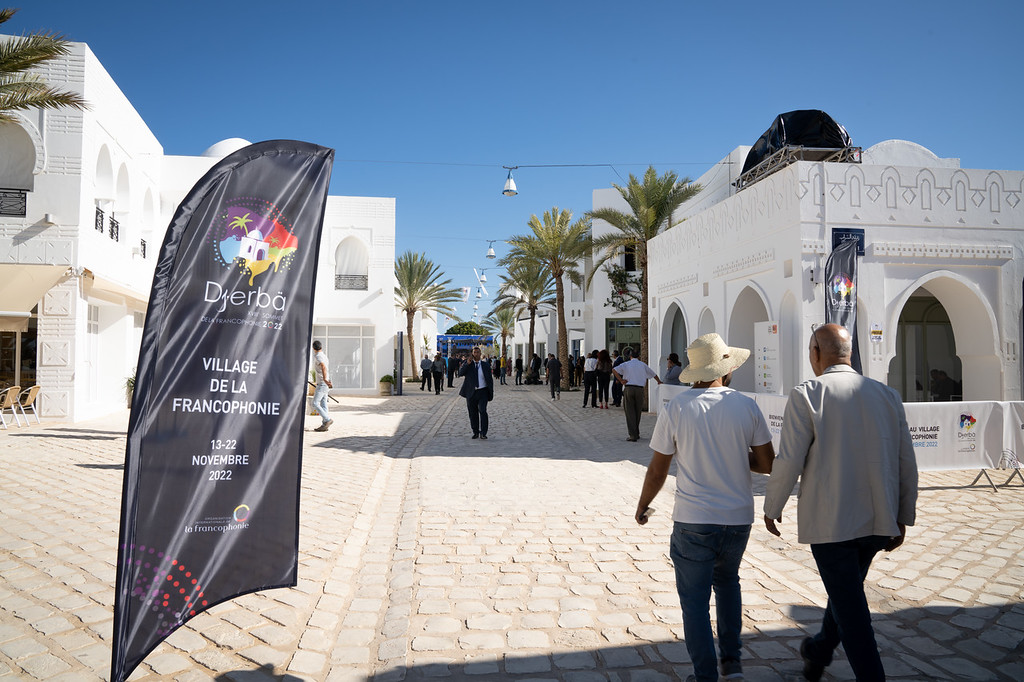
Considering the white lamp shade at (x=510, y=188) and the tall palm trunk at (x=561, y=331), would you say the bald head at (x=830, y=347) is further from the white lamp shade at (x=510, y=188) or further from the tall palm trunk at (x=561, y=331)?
the tall palm trunk at (x=561, y=331)

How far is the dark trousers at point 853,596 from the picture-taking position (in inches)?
114

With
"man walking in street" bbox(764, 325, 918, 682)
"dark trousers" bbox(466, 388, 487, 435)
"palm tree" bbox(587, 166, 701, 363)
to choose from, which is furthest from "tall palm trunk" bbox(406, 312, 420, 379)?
"man walking in street" bbox(764, 325, 918, 682)

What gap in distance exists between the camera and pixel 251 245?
130 inches

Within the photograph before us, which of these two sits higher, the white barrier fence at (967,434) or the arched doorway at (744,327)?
the arched doorway at (744,327)

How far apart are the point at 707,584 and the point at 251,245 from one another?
2747 millimetres

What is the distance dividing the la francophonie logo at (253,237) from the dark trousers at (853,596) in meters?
2.95

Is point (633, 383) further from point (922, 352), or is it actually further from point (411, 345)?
point (411, 345)

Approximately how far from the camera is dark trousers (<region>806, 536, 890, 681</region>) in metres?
2.90

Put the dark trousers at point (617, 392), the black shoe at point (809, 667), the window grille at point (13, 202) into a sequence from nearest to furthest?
the black shoe at point (809, 667) → the window grille at point (13, 202) → the dark trousers at point (617, 392)

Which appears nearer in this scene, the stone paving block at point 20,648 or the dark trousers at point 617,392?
the stone paving block at point 20,648

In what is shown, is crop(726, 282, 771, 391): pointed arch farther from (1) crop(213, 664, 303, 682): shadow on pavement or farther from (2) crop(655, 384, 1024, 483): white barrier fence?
(1) crop(213, 664, 303, 682): shadow on pavement

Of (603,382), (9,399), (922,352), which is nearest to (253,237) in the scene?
(9,399)

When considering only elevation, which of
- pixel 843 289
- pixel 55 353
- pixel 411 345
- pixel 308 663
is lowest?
→ pixel 308 663

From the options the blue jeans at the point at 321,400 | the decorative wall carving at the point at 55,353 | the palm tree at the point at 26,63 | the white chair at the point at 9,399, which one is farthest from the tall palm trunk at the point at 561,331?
the palm tree at the point at 26,63
